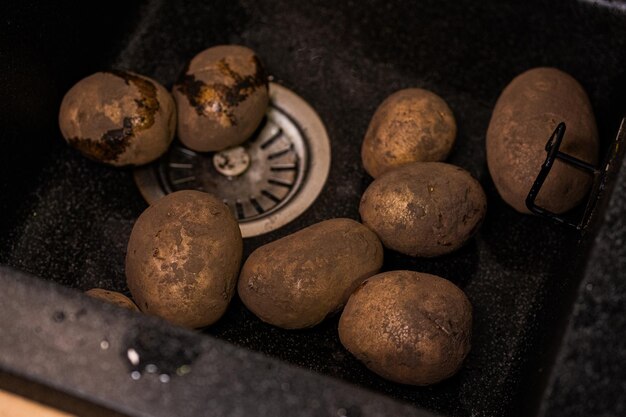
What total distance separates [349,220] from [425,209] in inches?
3.6

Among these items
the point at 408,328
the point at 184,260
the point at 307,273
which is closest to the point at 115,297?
the point at 184,260

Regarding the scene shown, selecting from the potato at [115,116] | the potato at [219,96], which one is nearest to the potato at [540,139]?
the potato at [219,96]

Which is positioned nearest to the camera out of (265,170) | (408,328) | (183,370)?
(183,370)

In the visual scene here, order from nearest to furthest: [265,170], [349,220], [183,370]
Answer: [183,370], [349,220], [265,170]

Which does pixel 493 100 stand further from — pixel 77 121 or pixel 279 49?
pixel 77 121

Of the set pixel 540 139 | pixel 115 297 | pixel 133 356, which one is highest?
pixel 540 139

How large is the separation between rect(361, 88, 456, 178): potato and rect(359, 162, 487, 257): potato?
2.0 inches

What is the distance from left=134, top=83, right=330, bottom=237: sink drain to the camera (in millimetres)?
1094

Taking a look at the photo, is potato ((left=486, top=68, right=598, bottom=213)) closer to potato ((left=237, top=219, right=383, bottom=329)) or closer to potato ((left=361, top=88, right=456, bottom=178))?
potato ((left=361, top=88, right=456, bottom=178))

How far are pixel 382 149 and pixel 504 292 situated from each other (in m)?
0.24

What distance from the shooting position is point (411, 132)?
102 cm

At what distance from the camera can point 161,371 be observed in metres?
0.69

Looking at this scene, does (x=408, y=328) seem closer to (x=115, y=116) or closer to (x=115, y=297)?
(x=115, y=297)

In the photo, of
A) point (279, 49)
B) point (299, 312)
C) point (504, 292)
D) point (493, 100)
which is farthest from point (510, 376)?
point (279, 49)
